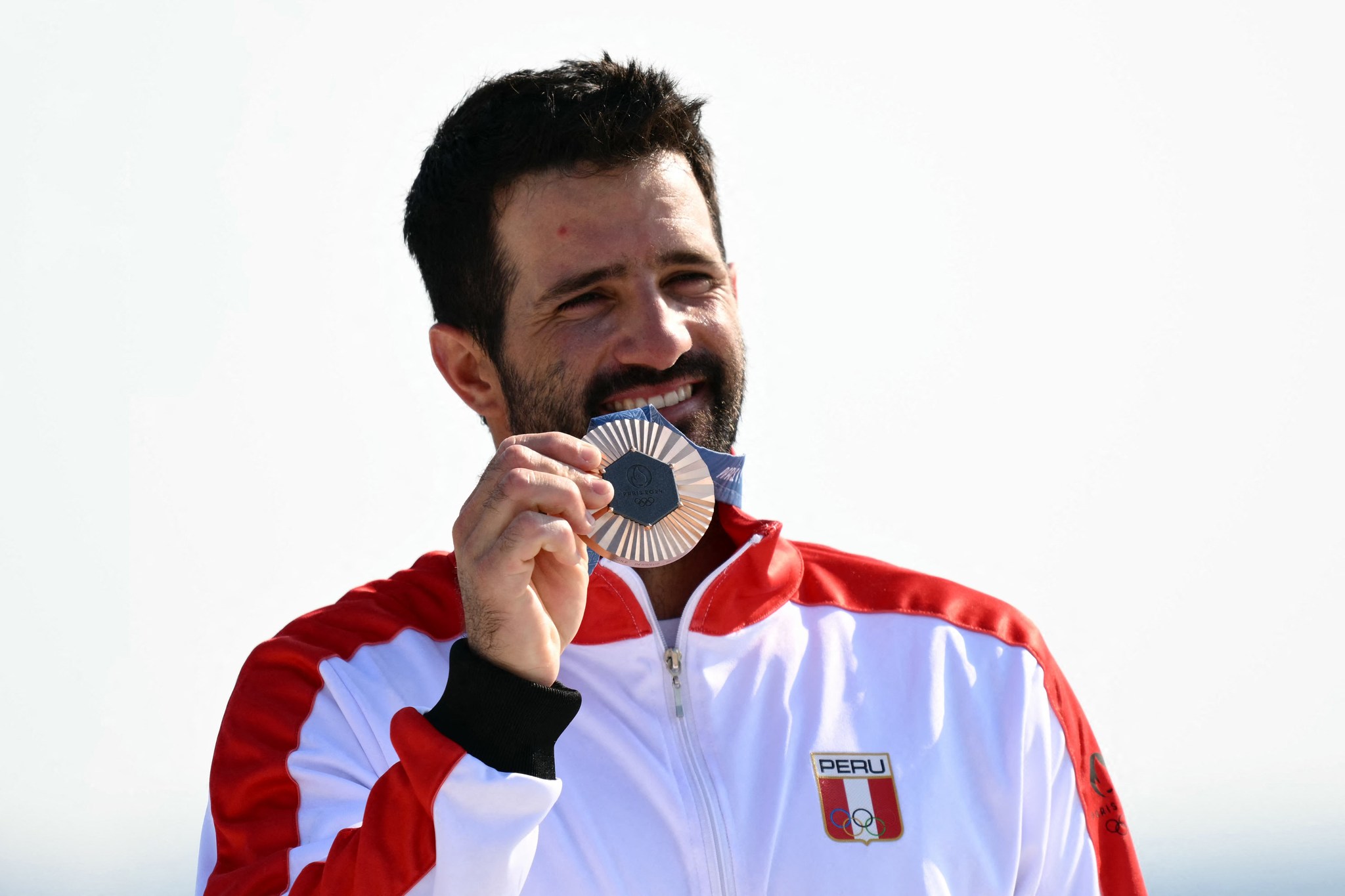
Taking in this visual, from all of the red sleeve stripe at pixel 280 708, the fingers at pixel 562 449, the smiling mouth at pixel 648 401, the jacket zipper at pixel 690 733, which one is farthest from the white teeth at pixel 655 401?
the fingers at pixel 562 449

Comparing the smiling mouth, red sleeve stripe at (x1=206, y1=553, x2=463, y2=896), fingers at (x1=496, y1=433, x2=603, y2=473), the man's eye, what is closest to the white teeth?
the smiling mouth

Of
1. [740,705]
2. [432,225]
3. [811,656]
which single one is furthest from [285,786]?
[432,225]

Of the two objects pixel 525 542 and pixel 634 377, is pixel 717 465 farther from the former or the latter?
pixel 525 542

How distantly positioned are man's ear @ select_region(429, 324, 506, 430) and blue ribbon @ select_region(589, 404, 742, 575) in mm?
604

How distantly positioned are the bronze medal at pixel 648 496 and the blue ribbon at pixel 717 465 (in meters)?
0.02

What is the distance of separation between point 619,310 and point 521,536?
1.19 m

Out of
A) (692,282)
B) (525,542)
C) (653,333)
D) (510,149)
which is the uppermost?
(510,149)

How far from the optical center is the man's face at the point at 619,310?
3471 millimetres

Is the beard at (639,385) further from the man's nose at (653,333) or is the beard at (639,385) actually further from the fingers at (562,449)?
the fingers at (562,449)

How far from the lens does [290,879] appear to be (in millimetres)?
2705

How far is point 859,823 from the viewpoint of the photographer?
307 cm

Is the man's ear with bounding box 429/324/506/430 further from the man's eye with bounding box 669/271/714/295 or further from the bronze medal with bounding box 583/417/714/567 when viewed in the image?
the bronze medal with bounding box 583/417/714/567

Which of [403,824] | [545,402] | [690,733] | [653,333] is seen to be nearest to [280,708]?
[403,824]

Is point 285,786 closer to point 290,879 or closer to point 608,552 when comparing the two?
point 290,879
